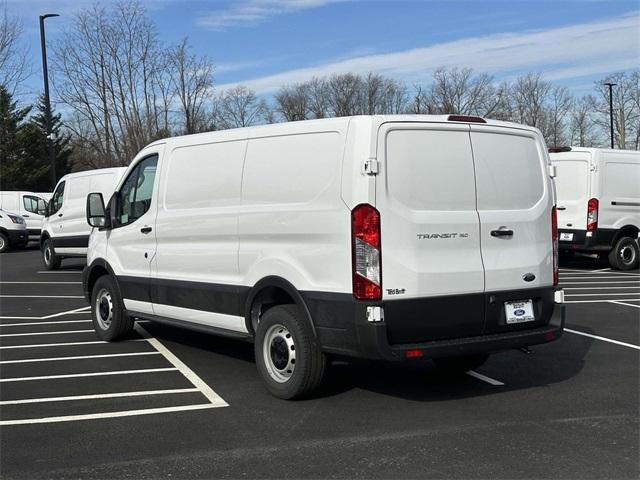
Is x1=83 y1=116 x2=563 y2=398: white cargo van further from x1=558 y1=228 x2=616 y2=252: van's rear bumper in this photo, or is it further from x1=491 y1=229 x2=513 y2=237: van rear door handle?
x1=558 y1=228 x2=616 y2=252: van's rear bumper

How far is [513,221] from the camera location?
5422 mm

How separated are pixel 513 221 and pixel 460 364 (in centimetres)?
155

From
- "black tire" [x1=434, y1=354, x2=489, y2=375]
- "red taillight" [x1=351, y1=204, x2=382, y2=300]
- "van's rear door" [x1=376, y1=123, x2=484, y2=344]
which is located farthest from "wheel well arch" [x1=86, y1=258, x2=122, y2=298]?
"van's rear door" [x1=376, y1=123, x2=484, y2=344]

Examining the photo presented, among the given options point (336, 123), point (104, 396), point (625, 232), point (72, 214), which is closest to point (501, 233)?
point (336, 123)

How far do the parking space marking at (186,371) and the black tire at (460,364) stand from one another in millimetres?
2024

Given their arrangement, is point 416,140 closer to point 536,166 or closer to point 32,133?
point 536,166

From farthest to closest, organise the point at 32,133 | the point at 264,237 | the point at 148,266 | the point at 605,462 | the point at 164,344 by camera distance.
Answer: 1. the point at 32,133
2. the point at 164,344
3. the point at 148,266
4. the point at 264,237
5. the point at 605,462

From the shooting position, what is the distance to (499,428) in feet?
15.7

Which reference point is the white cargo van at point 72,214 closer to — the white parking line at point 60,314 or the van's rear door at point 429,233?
the white parking line at point 60,314

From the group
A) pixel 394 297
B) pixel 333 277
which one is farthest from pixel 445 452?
pixel 333 277

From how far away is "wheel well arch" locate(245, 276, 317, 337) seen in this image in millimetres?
5238

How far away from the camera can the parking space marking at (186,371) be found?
5547 mm

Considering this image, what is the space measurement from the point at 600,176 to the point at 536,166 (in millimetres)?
9827

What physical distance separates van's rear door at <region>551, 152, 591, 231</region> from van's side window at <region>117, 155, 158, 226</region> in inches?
399
